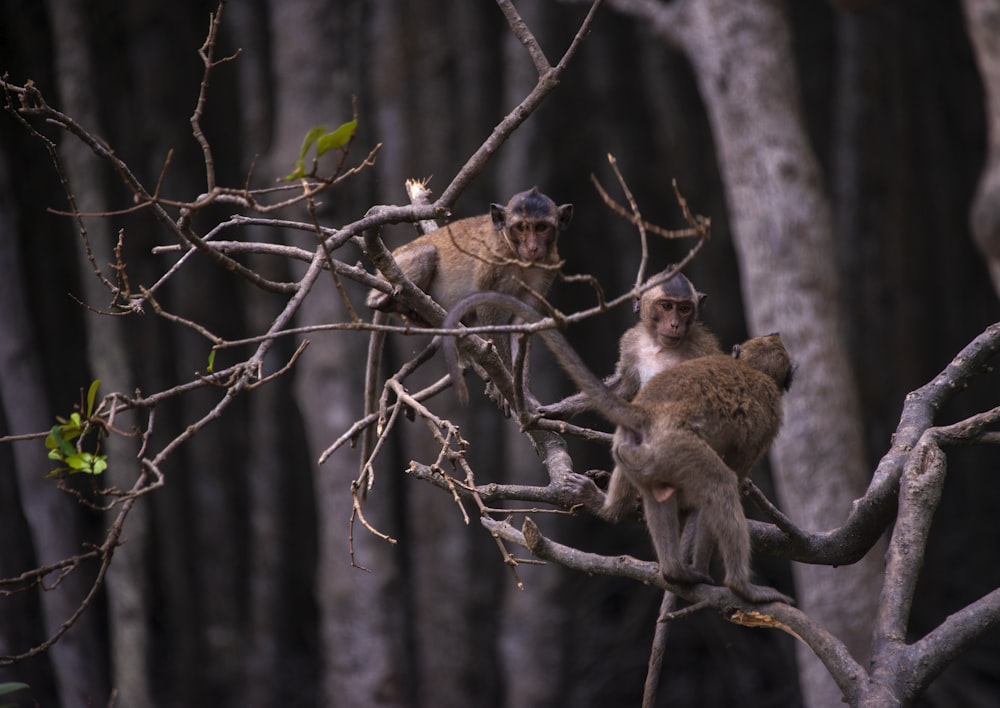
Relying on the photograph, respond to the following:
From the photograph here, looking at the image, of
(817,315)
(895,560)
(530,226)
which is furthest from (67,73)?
(895,560)

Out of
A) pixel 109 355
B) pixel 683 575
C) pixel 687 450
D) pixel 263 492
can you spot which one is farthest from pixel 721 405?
pixel 263 492

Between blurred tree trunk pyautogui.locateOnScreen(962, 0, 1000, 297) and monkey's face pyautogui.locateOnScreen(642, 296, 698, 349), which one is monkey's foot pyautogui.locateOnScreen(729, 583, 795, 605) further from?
blurred tree trunk pyautogui.locateOnScreen(962, 0, 1000, 297)

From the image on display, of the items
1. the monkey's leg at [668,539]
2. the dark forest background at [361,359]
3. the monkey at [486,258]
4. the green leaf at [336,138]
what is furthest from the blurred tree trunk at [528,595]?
the green leaf at [336,138]

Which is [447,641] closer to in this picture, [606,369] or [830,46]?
[606,369]

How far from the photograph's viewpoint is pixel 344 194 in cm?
877

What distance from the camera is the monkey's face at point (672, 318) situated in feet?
17.3

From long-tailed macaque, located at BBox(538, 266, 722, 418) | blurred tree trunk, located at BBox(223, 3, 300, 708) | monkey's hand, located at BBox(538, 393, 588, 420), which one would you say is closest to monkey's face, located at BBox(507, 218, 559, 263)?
long-tailed macaque, located at BBox(538, 266, 722, 418)

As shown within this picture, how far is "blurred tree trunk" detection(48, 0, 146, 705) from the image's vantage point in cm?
852

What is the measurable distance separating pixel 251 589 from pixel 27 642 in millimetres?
2315

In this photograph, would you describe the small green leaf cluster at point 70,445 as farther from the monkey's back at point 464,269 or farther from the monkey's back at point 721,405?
the monkey's back at point 464,269

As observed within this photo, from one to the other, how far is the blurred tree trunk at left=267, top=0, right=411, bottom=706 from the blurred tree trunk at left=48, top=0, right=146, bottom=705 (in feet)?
4.44

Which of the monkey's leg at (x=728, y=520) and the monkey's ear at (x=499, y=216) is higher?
the monkey's ear at (x=499, y=216)

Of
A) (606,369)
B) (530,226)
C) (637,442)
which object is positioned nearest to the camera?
(637,442)

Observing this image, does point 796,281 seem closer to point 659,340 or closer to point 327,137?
point 659,340
